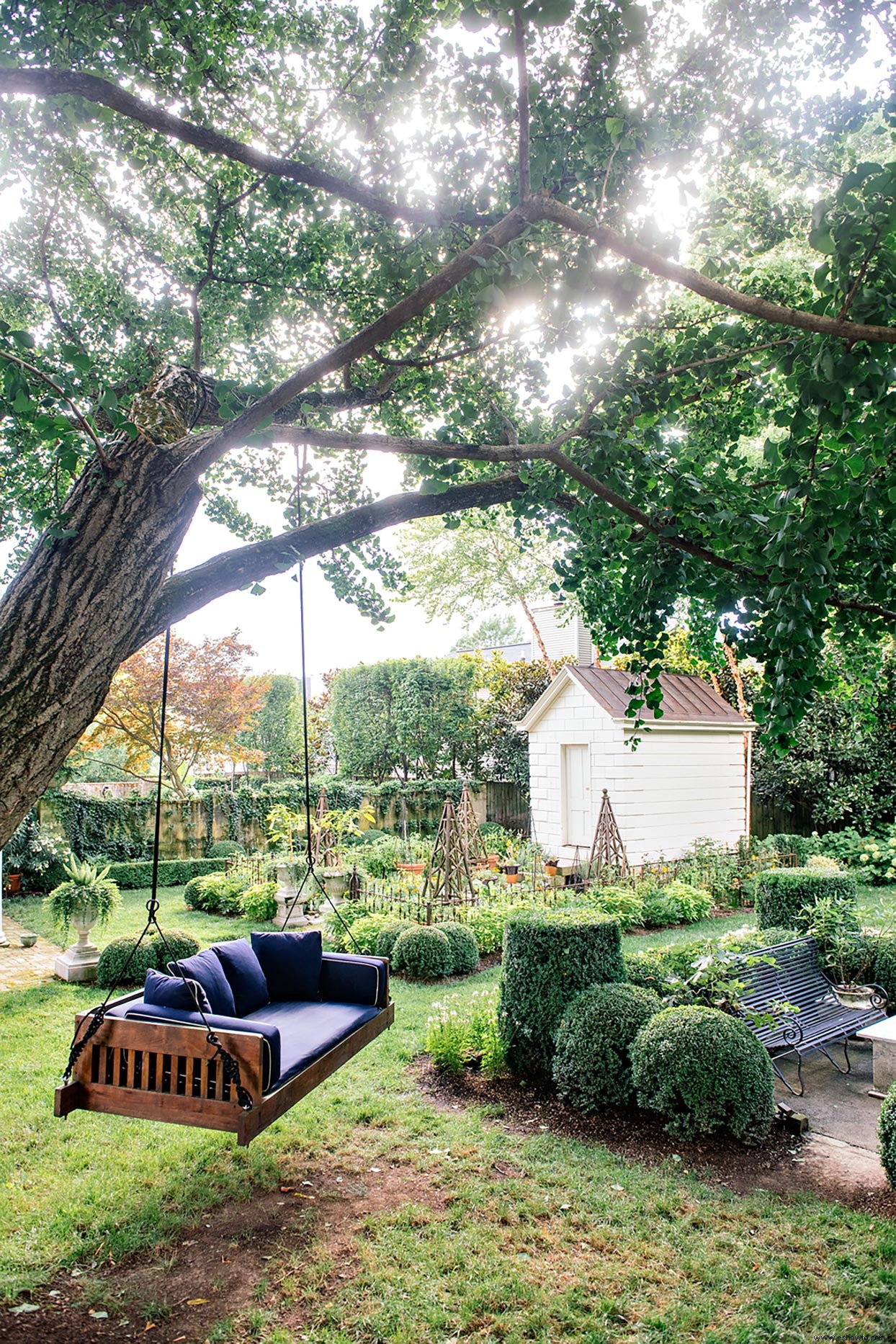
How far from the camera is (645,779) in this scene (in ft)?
46.1

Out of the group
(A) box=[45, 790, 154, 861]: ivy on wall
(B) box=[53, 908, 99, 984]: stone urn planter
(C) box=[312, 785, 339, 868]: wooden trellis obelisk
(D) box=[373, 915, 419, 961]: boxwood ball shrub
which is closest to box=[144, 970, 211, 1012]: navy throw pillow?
(D) box=[373, 915, 419, 961]: boxwood ball shrub

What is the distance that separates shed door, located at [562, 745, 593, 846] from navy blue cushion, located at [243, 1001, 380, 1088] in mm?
9314

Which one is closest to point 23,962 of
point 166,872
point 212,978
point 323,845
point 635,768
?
point 323,845

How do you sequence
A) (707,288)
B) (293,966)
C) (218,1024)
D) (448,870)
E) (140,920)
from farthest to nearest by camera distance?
(140,920), (448,870), (293,966), (218,1024), (707,288)

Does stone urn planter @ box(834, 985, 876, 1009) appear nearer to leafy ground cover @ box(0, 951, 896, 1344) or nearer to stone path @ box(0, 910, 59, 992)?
leafy ground cover @ box(0, 951, 896, 1344)

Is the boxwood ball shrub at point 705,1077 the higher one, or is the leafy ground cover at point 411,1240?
the boxwood ball shrub at point 705,1077

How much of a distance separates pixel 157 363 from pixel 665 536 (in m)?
3.32

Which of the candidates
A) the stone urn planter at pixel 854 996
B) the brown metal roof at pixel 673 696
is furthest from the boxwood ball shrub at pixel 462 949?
the brown metal roof at pixel 673 696

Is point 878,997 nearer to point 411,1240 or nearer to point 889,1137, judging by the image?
point 889,1137

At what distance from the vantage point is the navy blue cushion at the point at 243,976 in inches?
220

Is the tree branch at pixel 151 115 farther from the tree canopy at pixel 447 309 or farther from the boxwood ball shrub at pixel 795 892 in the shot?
the boxwood ball shrub at pixel 795 892

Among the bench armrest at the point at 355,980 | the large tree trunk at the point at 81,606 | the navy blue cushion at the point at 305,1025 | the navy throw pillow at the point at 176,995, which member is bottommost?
the navy blue cushion at the point at 305,1025

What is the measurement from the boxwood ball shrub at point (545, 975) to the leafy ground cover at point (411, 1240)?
23.7 inches

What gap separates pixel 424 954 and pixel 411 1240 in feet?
15.5
